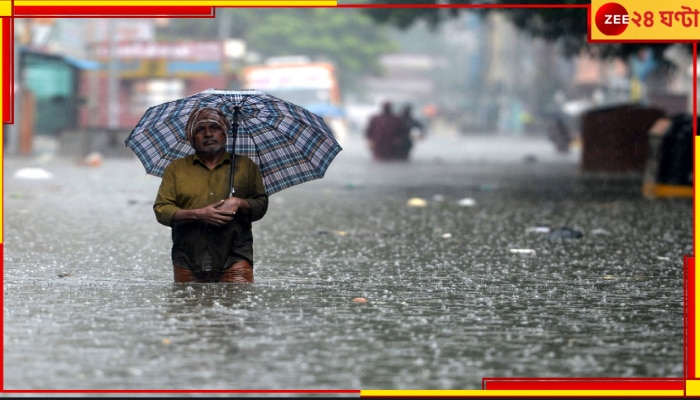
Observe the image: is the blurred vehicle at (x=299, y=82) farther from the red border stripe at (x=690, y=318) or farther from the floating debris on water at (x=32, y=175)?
the red border stripe at (x=690, y=318)

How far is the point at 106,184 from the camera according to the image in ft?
71.8

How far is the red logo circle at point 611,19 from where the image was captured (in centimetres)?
705

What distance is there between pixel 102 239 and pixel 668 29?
6855mm

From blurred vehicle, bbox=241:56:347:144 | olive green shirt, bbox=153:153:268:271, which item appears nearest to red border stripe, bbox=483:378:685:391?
olive green shirt, bbox=153:153:268:271

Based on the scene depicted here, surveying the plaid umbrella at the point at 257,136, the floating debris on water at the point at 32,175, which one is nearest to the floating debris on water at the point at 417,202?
the floating debris on water at the point at 32,175

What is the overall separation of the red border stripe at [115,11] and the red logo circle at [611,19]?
1758mm

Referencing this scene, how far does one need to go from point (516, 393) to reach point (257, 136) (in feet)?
11.6

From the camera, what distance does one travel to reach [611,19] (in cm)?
707

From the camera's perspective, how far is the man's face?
28.5 ft

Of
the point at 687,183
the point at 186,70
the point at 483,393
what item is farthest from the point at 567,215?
the point at 186,70

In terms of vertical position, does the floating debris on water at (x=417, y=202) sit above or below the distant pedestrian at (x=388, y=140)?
below

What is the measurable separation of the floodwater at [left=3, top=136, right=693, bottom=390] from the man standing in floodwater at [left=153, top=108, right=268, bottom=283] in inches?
8.0

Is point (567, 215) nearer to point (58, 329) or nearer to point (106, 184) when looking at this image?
point (106, 184)

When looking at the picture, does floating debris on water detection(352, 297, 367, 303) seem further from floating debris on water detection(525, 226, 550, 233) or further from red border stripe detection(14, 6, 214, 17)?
floating debris on water detection(525, 226, 550, 233)
